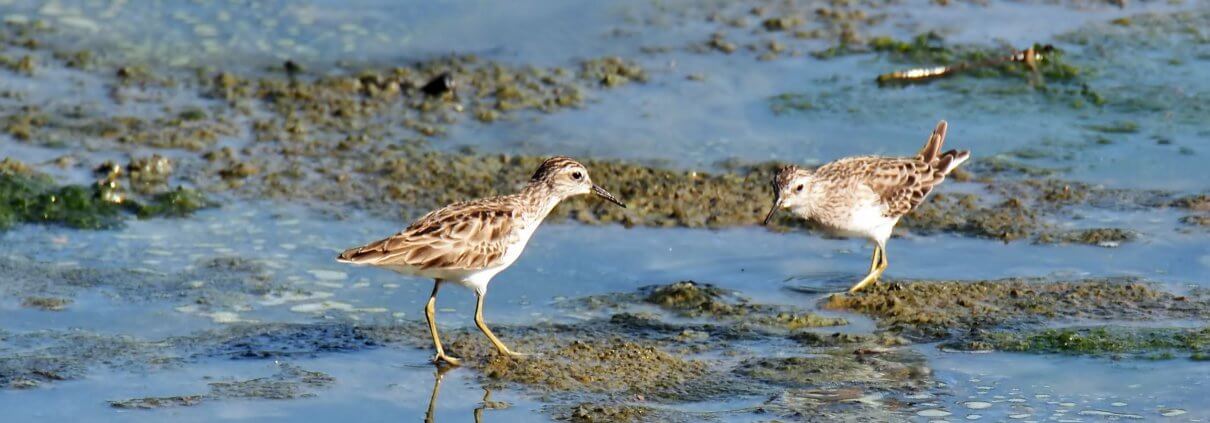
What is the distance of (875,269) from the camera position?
33.3ft

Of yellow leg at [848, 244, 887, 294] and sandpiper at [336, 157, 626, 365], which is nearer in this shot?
sandpiper at [336, 157, 626, 365]

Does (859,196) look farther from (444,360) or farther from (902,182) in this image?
(444,360)

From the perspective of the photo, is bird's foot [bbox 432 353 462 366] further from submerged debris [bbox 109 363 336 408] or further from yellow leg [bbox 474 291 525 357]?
submerged debris [bbox 109 363 336 408]

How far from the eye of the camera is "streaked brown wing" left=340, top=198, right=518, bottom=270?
8.63m

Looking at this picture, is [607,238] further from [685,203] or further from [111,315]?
[111,315]

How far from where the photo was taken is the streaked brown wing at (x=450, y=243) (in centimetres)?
863

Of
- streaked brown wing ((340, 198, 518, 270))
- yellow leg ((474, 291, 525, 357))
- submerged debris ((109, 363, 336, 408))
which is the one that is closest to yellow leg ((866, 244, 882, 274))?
streaked brown wing ((340, 198, 518, 270))

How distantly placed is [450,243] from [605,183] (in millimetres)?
2983

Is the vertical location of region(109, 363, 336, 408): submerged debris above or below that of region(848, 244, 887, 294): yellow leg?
below

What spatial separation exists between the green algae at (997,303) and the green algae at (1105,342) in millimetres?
226

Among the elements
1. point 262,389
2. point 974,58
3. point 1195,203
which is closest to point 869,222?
point 1195,203

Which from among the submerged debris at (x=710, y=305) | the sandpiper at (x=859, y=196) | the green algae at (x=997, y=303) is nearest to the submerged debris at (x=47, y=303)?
the submerged debris at (x=710, y=305)

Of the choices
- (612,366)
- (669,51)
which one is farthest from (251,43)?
(612,366)

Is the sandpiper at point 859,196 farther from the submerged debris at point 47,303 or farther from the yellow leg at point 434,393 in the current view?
the submerged debris at point 47,303
